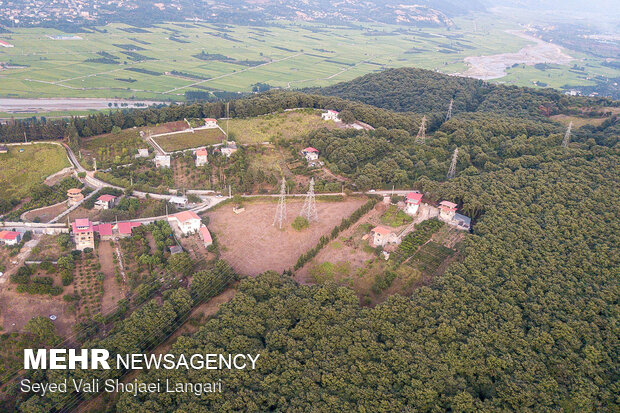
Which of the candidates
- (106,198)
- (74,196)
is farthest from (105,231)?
(74,196)

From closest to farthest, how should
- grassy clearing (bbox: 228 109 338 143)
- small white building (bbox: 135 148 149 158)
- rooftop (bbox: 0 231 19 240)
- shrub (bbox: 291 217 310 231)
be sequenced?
rooftop (bbox: 0 231 19 240), shrub (bbox: 291 217 310 231), small white building (bbox: 135 148 149 158), grassy clearing (bbox: 228 109 338 143)

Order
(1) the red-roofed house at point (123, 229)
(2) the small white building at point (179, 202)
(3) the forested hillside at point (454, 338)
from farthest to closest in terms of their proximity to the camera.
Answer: (2) the small white building at point (179, 202) < (1) the red-roofed house at point (123, 229) < (3) the forested hillside at point (454, 338)

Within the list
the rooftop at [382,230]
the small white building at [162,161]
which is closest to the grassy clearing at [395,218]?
the rooftop at [382,230]

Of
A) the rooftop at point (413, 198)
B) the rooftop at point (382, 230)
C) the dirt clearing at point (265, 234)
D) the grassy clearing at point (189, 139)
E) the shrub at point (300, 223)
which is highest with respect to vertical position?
the rooftop at point (413, 198)

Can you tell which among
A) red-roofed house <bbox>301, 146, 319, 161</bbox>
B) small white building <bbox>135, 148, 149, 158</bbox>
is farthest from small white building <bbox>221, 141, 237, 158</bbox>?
small white building <bbox>135, 148, 149, 158</bbox>

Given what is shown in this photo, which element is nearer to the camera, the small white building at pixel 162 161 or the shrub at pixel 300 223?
the shrub at pixel 300 223

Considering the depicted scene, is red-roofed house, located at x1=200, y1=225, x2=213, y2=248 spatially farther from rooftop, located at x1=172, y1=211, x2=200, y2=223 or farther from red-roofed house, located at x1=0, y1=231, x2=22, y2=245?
red-roofed house, located at x1=0, y1=231, x2=22, y2=245

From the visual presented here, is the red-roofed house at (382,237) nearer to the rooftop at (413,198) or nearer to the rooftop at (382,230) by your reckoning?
the rooftop at (382,230)

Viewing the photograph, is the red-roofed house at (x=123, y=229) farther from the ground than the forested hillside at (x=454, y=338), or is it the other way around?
the forested hillside at (x=454, y=338)
